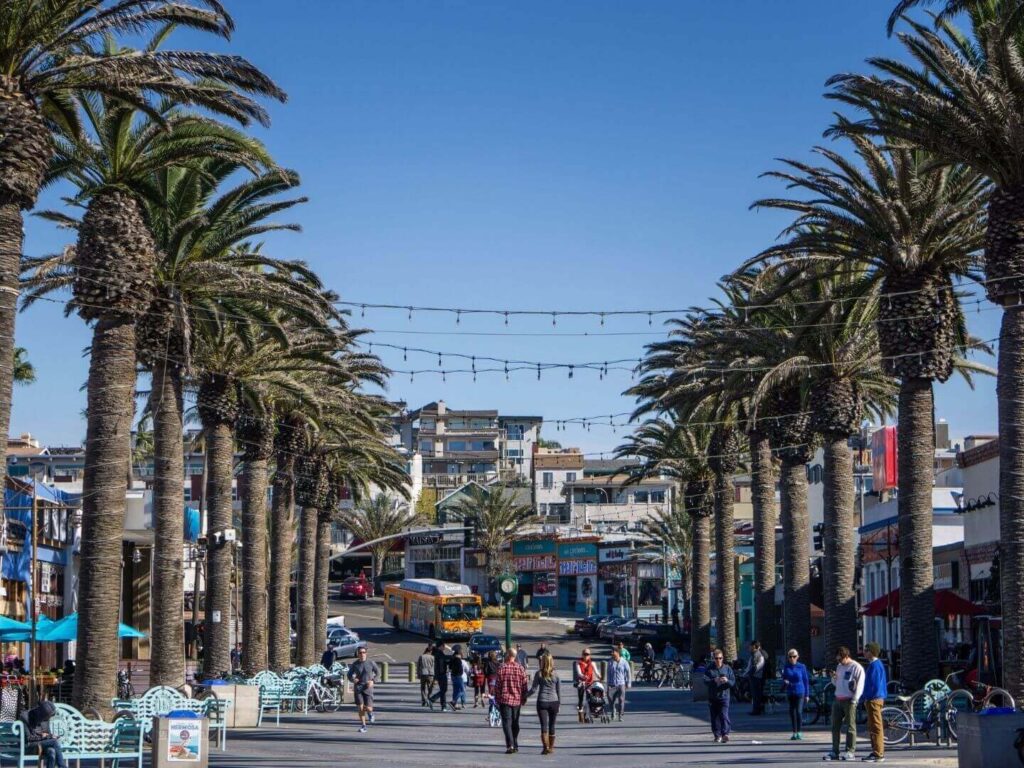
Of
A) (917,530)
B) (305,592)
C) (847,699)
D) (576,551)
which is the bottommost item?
(847,699)

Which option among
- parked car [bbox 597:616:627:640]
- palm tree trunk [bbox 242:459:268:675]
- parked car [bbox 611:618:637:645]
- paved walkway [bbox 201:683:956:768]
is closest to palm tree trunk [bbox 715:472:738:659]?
paved walkway [bbox 201:683:956:768]

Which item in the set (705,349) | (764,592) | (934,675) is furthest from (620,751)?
(764,592)

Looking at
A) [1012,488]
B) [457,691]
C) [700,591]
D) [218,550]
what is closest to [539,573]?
[700,591]

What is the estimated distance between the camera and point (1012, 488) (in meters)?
23.8

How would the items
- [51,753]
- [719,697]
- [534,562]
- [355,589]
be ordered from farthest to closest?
[355,589] → [534,562] → [719,697] → [51,753]

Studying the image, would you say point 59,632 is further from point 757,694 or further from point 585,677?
point 757,694

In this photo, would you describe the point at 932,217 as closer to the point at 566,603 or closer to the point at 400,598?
the point at 400,598

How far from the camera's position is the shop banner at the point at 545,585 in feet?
390

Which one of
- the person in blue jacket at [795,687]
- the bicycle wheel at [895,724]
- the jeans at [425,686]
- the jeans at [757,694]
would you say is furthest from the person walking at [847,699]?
the jeans at [425,686]

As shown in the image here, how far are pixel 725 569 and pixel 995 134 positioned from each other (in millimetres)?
28306

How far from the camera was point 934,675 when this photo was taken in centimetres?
2977

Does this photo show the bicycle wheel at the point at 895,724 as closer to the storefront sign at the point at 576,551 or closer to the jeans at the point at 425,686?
the jeans at the point at 425,686

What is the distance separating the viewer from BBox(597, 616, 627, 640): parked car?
85.0 metres

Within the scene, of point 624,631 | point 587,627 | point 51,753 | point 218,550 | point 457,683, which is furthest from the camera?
point 587,627
